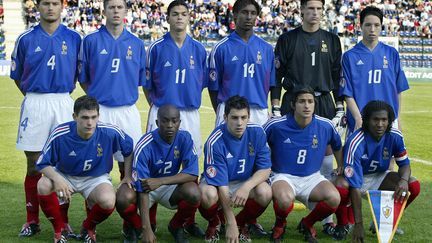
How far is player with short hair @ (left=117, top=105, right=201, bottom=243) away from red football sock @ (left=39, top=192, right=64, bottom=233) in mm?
488

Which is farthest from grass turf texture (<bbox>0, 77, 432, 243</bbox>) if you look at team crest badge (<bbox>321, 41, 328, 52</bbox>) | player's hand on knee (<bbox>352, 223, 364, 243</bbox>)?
team crest badge (<bbox>321, 41, 328, 52</bbox>)

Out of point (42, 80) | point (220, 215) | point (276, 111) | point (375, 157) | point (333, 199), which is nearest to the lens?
point (333, 199)

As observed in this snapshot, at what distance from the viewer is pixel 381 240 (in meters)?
5.16

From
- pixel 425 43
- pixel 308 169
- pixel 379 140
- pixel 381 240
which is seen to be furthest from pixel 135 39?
pixel 425 43

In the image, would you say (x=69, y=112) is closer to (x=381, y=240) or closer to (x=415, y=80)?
(x=381, y=240)

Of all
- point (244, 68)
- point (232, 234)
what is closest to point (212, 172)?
point (232, 234)

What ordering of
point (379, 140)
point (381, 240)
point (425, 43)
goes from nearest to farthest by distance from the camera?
point (381, 240)
point (379, 140)
point (425, 43)

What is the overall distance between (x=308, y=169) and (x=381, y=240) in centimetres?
87

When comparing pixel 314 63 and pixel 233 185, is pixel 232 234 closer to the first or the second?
pixel 233 185

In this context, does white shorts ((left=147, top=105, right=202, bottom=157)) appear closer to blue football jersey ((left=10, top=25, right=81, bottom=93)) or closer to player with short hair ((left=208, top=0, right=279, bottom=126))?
player with short hair ((left=208, top=0, right=279, bottom=126))

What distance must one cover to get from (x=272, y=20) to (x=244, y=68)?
27.1m

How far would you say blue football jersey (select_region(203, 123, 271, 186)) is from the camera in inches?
214

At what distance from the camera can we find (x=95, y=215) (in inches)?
212

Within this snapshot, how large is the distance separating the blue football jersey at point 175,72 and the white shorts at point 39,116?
791mm
